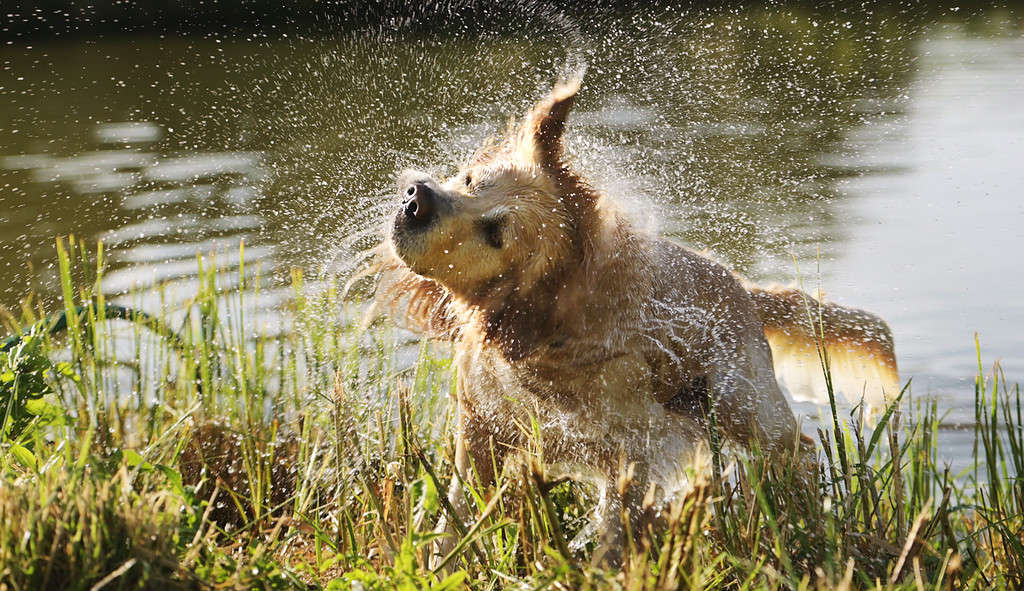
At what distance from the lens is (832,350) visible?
3809mm

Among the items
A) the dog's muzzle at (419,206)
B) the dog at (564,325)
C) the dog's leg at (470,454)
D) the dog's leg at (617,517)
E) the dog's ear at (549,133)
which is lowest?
the dog's leg at (617,517)

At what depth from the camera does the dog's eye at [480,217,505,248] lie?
9.11 feet

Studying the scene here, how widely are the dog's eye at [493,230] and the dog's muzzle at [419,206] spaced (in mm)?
159

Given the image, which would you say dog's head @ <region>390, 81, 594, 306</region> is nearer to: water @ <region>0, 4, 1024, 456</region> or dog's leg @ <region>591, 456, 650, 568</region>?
water @ <region>0, 4, 1024, 456</region>

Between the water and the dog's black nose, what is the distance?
2.52ft

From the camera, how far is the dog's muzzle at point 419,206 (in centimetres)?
269

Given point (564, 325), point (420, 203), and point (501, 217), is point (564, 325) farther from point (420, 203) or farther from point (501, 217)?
point (420, 203)

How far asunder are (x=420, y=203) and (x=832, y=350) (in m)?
1.91

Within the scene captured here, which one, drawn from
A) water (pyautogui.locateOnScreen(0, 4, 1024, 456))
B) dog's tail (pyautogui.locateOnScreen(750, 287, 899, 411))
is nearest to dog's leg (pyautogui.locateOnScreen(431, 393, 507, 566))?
water (pyautogui.locateOnScreen(0, 4, 1024, 456))

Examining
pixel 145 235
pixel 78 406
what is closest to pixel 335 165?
pixel 145 235

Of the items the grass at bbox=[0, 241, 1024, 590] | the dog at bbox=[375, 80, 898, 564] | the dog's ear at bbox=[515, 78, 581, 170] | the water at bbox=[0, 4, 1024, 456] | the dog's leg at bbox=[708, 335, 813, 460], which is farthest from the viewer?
the water at bbox=[0, 4, 1024, 456]

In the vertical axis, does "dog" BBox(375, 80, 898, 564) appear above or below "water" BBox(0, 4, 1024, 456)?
below

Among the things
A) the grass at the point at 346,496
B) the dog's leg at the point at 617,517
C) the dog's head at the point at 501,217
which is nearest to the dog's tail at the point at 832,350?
the grass at the point at 346,496

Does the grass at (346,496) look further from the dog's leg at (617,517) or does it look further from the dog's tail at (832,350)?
the dog's tail at (832,350)
